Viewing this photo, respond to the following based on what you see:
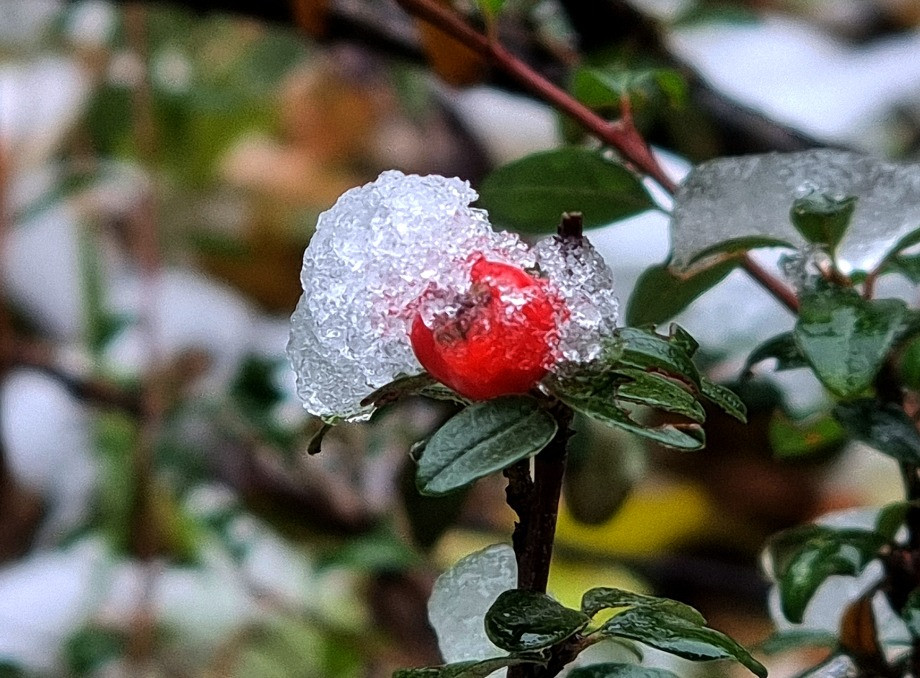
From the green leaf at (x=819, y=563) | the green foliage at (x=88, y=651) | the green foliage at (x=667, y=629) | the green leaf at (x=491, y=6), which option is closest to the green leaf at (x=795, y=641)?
the green leaf at (x=819, y=563)

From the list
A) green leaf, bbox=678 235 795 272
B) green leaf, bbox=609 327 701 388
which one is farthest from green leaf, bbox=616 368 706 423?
green leaf, bbox=678 235 795 272

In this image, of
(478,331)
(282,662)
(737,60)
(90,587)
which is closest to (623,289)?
(282,662)

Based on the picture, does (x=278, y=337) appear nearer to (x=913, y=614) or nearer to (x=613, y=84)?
(x=613, y=84)

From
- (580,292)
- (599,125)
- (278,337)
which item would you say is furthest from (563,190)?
(278,337)

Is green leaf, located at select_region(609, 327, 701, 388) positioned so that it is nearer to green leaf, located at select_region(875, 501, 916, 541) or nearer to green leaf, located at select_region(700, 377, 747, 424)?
green leaf, located at select_region(700, 377, 747, 424)

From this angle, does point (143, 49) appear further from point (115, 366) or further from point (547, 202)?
point (547, 202)

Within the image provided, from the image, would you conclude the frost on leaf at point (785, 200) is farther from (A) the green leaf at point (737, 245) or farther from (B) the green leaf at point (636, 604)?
(B) the green leaf at point (636, 604)
